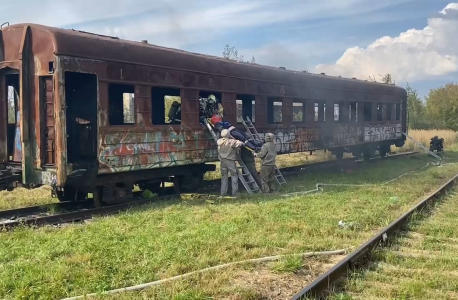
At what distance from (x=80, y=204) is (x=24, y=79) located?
2.72 meters

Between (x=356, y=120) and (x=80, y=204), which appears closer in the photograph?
(x=80, y=204)

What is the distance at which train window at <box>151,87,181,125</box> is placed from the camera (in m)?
10.8

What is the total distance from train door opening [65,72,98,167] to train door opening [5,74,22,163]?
3.15ft

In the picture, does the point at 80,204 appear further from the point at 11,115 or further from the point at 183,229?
the point at 183,229

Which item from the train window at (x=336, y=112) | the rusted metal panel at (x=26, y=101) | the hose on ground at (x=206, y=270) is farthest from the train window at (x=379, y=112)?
the hose on ground at (x=206, y=270)

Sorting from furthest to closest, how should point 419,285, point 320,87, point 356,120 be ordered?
point 356,120, point 320,87, point 419,285

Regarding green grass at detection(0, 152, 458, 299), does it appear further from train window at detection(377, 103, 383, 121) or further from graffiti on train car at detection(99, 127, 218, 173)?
train window at detection(377, 103, 383, 121)

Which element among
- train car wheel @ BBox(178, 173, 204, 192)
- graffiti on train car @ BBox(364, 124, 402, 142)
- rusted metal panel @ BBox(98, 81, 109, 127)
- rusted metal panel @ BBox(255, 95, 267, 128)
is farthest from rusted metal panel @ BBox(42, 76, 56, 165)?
graffiti on train car @ BBox(364, 124, 402, 142)

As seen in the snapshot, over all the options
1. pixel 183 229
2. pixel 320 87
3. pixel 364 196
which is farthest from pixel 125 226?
pixel 320 87

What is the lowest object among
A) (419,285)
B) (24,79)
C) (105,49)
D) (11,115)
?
(419,285)

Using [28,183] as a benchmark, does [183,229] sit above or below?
below

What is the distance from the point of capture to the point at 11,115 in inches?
390

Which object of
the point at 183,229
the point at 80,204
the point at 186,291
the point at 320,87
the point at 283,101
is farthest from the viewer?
the point at 320,87

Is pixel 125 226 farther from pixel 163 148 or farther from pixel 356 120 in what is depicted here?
pixel 356 120
